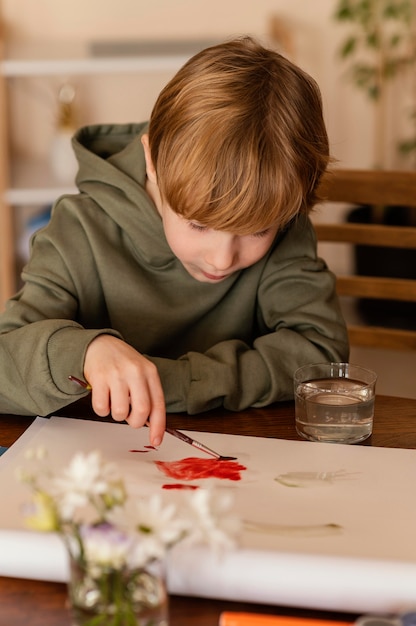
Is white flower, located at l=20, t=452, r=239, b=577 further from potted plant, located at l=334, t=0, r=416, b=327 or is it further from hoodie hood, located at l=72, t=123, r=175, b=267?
potted plant, located at l=334, t=0, r=416, b=327

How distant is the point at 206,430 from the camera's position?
0.94 meters

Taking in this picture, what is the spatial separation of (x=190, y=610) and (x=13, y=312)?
492mm

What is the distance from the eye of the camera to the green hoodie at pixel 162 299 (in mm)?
996

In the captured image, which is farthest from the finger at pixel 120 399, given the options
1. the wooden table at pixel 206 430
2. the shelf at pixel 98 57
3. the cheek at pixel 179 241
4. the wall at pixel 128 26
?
the wall at pixel 128 26

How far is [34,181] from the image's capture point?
291cm

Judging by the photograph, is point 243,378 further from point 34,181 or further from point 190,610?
point 34,181

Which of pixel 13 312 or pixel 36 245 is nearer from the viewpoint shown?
pixel 13 312

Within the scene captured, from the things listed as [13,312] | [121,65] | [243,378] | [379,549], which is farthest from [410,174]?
[121,65]

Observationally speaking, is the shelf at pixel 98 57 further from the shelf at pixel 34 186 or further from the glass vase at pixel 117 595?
the glass vase at pixel 117 595

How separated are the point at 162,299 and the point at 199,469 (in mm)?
392

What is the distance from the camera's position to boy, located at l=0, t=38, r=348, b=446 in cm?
93

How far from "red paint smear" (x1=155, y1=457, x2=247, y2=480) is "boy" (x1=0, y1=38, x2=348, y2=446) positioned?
3 cm

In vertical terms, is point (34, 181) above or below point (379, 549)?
below

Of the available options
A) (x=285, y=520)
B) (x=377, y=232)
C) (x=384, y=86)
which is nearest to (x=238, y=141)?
(x=285, y=520)
